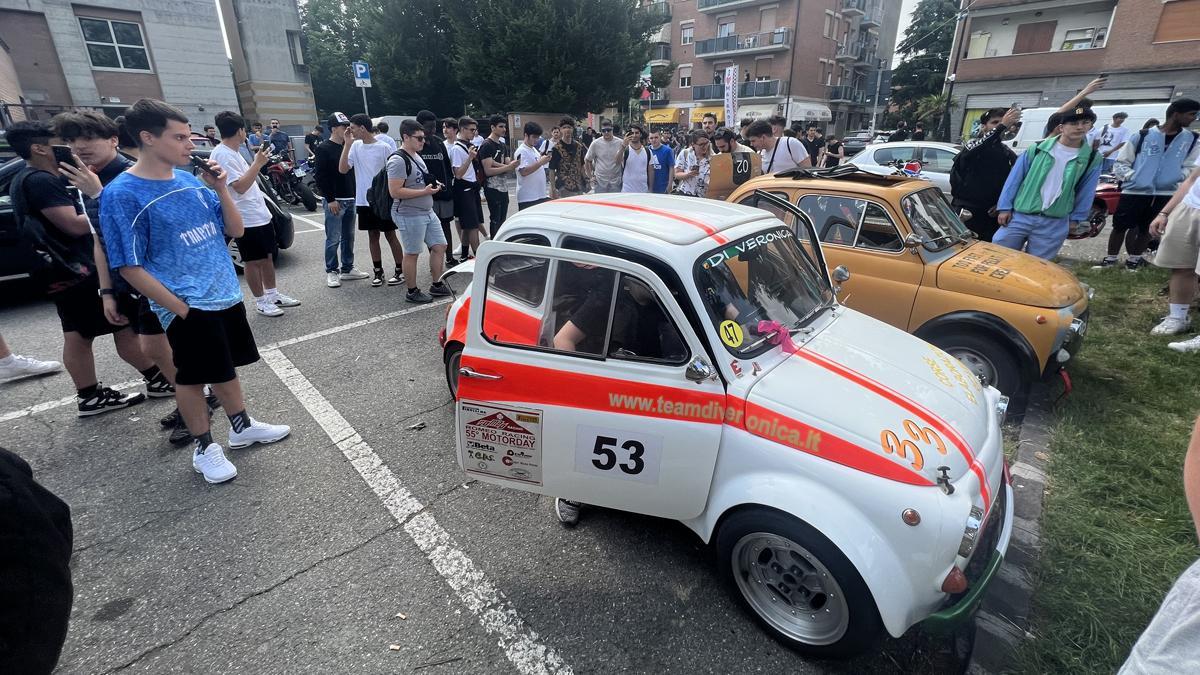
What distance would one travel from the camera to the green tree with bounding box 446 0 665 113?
2373 centimetres

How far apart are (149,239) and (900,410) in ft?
12.9

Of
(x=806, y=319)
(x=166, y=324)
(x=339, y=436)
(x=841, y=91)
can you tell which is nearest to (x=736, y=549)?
(x=806, y=319)

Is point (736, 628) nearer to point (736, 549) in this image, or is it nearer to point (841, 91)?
point (736, 549)

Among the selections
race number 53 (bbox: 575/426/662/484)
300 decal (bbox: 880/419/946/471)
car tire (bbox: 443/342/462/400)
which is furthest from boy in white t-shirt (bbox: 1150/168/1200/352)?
car tire (bbox: 443/342/462/400)

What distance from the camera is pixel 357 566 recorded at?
2.72 metres

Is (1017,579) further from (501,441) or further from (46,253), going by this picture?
(46,253)

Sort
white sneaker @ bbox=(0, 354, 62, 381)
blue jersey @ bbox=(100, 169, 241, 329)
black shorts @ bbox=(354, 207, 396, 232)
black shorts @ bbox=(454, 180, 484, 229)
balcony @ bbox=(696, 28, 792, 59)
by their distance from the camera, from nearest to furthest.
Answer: blue jersey @ bbox=(100, 169, 241, 329) < white sneaker @ bbox=(0, 354, 62, 381) < black shorts @ bbox=(354, 207, 396, 232) < black shorts @ bbox=(454, 180, 484, 229) < balcony @ bbox=(696, 28, 792, 59)

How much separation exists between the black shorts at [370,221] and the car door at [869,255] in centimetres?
516

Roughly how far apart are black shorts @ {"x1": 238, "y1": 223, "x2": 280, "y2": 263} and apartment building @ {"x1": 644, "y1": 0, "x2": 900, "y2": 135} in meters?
36.6

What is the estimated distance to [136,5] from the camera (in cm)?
2169

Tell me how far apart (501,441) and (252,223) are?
4.87 meters

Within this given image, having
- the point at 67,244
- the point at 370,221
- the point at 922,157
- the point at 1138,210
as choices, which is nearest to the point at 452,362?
the point at 67,244

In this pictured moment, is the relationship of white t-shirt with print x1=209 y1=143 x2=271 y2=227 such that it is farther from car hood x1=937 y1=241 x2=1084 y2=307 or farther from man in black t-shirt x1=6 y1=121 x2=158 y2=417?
car hood x1=937 y1=241 x2=1084 y2=307

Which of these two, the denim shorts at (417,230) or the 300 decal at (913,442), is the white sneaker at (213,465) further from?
the 300 decal at (913,442)
